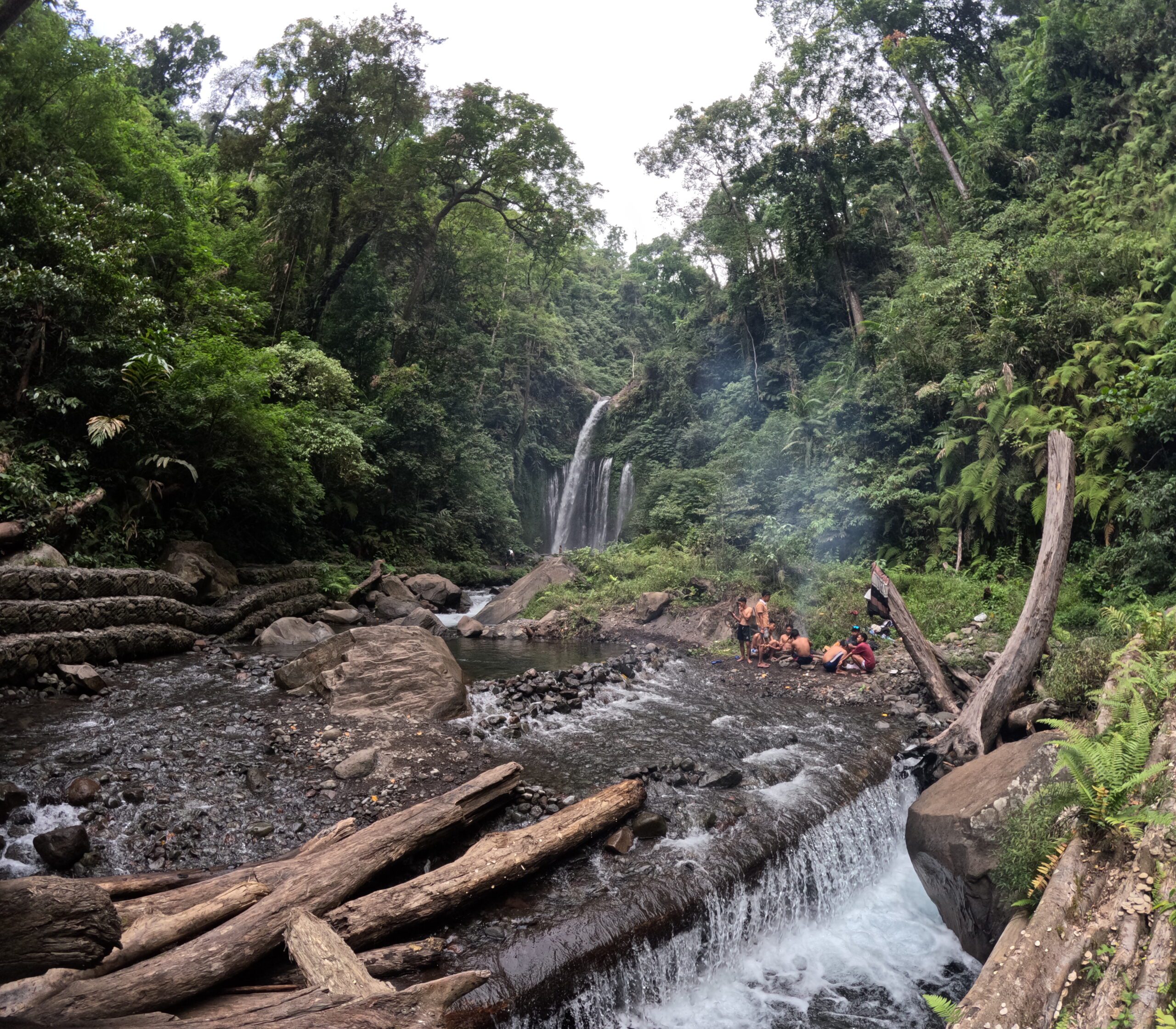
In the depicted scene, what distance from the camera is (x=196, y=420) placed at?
1256cm

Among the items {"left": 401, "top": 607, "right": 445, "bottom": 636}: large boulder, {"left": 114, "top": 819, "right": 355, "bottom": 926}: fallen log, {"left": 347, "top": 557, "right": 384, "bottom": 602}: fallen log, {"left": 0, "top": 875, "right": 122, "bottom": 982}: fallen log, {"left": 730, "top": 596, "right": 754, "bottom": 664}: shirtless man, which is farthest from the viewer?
{"left": 347, "top": 557, "right": 384, "bottom": 602}: fallen log

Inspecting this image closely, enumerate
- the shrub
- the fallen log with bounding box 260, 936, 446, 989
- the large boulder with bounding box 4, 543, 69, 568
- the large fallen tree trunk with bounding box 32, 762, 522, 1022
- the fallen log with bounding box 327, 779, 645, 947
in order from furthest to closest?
the large boulder with bounding box 4, 543, 69, 568
the shrub
the fallen log with bounding box 327, 779, 645, 947
the fallen log with bounding box 260, 936, 446, 989
the large fallen tree trunk with bounding box 32, 762, 522, 1022

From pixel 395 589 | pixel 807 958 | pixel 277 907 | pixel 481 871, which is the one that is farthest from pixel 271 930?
pixel 395 589

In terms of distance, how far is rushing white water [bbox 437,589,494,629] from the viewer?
1634 centimetres

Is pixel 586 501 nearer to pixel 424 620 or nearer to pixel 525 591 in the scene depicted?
pixel 525 591

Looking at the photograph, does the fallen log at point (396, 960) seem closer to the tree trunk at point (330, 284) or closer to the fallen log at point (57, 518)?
the fallen log at point (57, 518)

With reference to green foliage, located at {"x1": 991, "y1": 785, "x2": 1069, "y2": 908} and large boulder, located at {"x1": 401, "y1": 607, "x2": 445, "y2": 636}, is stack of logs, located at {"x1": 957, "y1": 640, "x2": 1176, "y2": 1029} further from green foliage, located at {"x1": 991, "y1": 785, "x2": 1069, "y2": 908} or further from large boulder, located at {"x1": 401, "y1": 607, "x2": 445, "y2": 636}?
large boulder, located at {"x1": 401, "y1": 607, "x2": 445, "y2": 636}

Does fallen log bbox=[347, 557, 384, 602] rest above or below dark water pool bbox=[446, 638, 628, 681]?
above

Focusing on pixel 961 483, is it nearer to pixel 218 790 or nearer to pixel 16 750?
pixel 218 790

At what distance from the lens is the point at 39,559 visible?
28.8 ft

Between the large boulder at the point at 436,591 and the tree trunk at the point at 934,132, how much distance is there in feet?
65.9

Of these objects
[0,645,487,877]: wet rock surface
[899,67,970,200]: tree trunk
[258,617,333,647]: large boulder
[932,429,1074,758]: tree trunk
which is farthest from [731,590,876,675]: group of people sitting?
[899,67,970,200]: tree trunk

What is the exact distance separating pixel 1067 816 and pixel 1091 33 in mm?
21479

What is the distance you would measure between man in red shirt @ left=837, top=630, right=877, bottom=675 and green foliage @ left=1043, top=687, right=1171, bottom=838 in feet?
21.3
